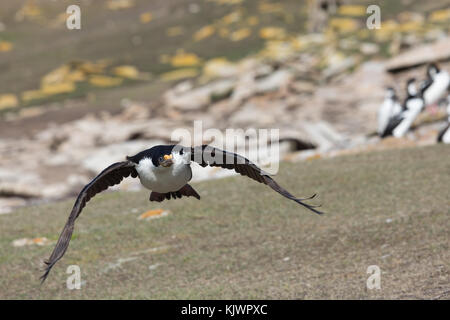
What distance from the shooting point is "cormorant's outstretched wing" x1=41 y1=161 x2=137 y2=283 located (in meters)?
8.46

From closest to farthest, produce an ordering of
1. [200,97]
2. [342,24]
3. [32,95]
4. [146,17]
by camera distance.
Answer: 1. [200,97]
2. [32,95]
3. [342,24]
4. [146,17]

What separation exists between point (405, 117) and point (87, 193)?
1909 centimetres

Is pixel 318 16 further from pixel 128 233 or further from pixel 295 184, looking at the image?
pixel 128 233

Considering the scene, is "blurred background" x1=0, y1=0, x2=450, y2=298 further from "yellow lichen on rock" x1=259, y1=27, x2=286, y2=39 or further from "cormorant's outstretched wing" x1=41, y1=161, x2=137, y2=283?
"cormorant's outstretched wing" x1=41, y1=161, x2=137, y2=283

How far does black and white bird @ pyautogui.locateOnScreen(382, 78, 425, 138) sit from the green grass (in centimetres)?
489

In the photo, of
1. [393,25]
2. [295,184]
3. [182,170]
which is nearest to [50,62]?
[393,25]

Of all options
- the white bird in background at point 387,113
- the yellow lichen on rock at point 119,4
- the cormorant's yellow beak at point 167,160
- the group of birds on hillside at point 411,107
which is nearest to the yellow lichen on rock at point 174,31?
the yellow lichen on rock at point 119,4

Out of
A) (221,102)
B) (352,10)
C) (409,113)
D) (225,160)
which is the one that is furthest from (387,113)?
(352,10)

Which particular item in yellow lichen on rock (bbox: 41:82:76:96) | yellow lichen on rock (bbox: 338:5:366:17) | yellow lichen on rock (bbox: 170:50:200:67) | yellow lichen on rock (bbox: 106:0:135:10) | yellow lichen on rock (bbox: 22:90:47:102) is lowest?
yellow lichen on rock (bbox: 22:90:47:102)

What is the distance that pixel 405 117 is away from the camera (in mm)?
26172

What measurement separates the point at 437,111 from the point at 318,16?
78.4ft

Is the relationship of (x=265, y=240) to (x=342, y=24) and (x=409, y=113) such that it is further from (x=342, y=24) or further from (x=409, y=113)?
(x=342, y=24)

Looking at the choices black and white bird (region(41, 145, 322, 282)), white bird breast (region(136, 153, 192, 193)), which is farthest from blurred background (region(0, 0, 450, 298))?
white bird breast (region(136, 153, 192, 193))

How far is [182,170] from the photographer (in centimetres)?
859
